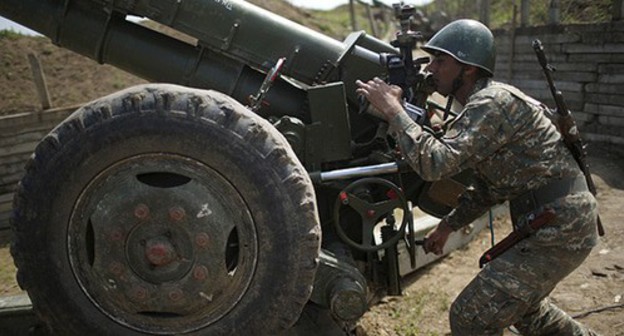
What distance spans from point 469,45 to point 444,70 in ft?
0.60

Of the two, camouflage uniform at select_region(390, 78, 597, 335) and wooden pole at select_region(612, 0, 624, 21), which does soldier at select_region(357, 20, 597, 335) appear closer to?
camouflage uniform at select_region(390, 78, 597, 335)

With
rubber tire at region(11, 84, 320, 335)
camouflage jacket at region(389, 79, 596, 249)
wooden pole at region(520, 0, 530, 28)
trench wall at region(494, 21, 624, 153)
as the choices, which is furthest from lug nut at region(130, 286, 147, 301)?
wooden pole at region(520, 0, 530, 28)

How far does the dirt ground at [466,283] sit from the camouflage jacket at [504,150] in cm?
143

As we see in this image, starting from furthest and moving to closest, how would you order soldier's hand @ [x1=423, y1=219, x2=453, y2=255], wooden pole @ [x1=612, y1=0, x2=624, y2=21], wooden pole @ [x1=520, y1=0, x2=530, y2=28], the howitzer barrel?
wooden pole @ [x1=520, y1=0, x2=530, y2=28] < wooden pole @ [x1=612, y1=0, x2=624, y2=21] < the howitzer barrel < soldier's hand @ [x1=423, y1=219, x2=453, y2=255]

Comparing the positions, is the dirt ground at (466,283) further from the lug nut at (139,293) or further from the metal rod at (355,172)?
the lug nut at (139,293)

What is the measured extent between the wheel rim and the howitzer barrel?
4.31 feet

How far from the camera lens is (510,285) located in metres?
2.85

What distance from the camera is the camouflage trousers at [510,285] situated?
2.86 m

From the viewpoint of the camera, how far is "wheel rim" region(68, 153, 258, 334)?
2.44 m

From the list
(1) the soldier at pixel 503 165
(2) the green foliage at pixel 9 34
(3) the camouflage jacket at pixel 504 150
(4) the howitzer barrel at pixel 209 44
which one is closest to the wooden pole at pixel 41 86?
(4) the howitzer barrel at pixel 209 44

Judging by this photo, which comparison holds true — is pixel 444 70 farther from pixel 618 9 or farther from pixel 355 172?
pixel 618 9

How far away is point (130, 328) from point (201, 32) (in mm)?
1931

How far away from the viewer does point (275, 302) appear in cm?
247

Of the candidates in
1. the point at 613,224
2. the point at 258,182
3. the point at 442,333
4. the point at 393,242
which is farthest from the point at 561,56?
the point at 258,182
